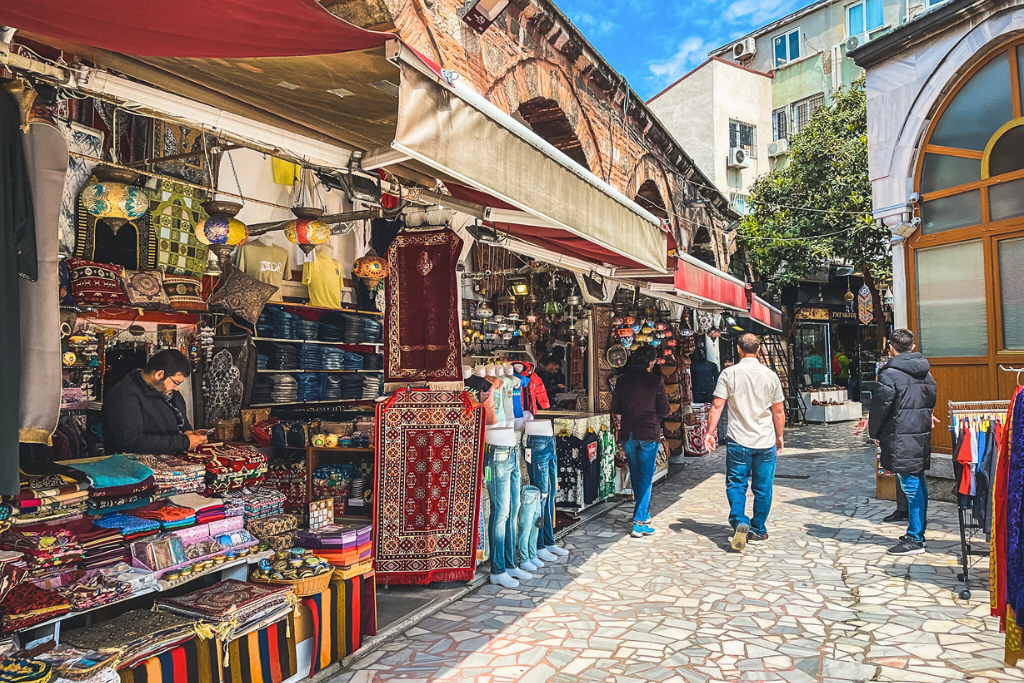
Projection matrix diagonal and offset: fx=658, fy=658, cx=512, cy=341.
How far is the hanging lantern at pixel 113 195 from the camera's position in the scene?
12.2 ft

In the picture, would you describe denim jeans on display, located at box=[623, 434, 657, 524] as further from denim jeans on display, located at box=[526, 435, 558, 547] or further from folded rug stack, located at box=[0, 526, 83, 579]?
folded rug stack, located at box=[0, 526, 83, 579]

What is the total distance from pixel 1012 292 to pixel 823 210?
21.9ft

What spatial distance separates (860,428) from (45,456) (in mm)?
6934

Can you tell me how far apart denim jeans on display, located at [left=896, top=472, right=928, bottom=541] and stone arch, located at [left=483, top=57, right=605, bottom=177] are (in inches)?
238

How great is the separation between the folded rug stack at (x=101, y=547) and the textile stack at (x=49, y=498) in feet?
0.39

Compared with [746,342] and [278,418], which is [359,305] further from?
[746,342]

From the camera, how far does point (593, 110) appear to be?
36.1 feet

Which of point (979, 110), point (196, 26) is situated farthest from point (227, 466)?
point (979, 110)

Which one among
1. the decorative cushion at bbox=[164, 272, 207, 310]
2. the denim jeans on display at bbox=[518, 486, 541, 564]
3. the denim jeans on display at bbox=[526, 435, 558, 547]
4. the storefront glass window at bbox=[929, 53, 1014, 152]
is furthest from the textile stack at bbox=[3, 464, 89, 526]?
the storefront glass window at bbox=[929, 53, 1014, 152]

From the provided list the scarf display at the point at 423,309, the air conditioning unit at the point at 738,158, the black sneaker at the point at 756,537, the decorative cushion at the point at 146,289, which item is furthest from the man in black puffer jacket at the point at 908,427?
the air conditioning unit at the point at 738,158

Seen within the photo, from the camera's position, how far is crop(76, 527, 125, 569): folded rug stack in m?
3.06

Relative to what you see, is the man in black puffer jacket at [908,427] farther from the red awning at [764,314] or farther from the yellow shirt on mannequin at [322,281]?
the yellow shirt on mannequin at [322,281]

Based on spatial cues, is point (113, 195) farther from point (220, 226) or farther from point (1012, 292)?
point (1012, 292)

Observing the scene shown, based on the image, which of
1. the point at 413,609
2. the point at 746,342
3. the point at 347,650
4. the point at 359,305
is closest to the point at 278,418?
the point at 359,305
